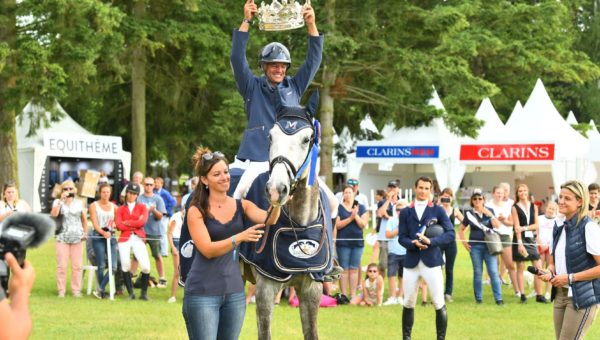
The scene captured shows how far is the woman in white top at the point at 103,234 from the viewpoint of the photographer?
14.2 m

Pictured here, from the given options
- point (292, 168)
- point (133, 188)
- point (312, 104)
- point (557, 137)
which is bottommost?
point (133, 188)

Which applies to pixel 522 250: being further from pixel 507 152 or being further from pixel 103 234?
pixel 507 152

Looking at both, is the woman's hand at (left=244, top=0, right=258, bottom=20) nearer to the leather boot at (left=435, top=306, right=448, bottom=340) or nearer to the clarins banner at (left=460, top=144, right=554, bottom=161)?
the leather boot at (left=435, top=306, right=448, bottom=340)

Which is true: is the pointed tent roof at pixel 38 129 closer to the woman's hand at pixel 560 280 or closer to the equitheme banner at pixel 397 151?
the equitheme banner at pixel 397 151

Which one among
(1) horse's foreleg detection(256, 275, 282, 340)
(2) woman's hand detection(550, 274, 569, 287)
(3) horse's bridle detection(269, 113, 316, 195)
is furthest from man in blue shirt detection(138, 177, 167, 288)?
(2) woman's hand detection(550, 274, 569, 287)

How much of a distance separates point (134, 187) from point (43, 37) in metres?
11.0

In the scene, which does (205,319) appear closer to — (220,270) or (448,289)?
(220,270)

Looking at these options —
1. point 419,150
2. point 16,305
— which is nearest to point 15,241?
point 16,305

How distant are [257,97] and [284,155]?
126 cm

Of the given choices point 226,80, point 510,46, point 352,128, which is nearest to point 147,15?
point 226,80

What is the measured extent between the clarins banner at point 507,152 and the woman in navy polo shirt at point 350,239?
52.8 ft

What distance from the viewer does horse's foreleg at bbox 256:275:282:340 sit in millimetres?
7184

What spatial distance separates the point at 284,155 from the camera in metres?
6.54

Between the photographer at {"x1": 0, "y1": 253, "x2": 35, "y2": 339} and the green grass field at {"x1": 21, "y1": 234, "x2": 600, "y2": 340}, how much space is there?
7.33 metres
